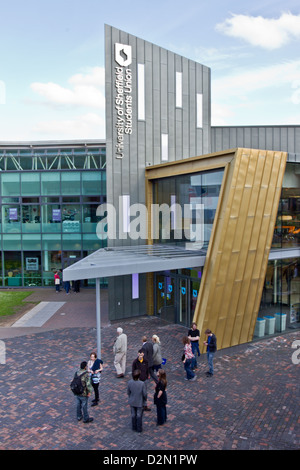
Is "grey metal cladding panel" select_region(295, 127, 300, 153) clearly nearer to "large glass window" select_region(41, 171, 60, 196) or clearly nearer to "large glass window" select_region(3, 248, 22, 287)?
"large glass window" select_region(41, 171, 60, 196)


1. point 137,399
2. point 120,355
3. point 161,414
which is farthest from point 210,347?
point 137,399

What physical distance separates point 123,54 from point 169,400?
563 inches

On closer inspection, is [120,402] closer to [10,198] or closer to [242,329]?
[242,329]

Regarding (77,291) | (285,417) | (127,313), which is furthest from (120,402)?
(77,291)

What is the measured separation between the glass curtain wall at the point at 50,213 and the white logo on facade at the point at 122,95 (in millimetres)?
8601

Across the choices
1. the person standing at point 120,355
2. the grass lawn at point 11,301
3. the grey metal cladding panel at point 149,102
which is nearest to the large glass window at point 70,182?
the grass lawn at point 11,301

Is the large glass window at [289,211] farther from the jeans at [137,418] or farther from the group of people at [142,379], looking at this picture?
the jeans at [137,418]

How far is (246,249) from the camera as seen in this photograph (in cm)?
1333

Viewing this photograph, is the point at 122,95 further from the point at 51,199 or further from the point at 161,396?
the point at 161,396

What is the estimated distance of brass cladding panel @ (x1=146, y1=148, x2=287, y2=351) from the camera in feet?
41.8

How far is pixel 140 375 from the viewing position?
381 inches

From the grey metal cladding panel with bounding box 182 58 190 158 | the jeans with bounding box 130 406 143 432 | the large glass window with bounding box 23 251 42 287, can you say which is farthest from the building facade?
the jeans with bounding box 130 406 143 432

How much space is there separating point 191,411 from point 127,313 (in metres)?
8.66

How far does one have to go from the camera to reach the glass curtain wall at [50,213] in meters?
25.9
